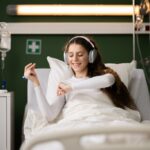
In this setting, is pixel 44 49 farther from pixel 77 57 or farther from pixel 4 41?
pixel 77 57

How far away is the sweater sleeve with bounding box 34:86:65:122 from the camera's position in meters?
1.96

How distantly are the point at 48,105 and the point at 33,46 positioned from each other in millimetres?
1082

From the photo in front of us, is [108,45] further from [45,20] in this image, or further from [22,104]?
[22,104]

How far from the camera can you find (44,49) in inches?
116

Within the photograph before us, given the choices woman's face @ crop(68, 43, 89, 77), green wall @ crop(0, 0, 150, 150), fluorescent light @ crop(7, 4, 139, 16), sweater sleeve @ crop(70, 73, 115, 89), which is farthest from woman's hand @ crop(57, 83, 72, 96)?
fluorescent light @ crop(7, 4, 139, 16)

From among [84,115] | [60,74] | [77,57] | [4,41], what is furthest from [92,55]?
[4,41]

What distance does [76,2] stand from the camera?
2.97 meters

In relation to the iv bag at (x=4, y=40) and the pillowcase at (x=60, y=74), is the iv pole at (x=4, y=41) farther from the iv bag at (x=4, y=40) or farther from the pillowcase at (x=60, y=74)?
the pillowcase at (x=60, y=74)

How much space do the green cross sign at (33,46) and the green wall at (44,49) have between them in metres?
0.03

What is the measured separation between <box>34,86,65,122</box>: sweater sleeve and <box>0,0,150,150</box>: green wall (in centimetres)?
96

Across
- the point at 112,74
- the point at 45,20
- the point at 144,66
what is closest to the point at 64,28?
the point at 45,20

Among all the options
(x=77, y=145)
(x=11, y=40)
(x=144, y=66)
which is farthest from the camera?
(x=11, y=40)

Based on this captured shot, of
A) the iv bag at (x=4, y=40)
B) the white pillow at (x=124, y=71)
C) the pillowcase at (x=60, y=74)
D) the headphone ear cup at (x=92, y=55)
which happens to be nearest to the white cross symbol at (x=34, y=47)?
the iv bag at (x=4, y=40)

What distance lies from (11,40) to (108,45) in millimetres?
945
